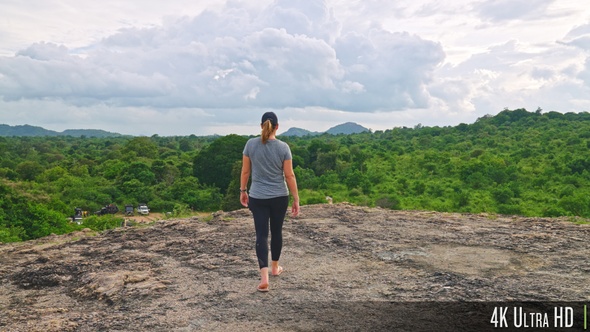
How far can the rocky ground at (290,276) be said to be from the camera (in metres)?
3.94

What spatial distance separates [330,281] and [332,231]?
278 cm

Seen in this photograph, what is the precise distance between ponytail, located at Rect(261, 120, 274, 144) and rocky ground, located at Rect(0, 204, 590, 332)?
4.97 ft

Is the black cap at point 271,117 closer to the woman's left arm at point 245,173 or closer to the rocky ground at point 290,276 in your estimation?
the woman's left arm at point 245,173

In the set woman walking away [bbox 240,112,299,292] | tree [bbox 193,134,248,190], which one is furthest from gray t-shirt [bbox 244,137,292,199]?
tree [bbox 193,134,248,190]

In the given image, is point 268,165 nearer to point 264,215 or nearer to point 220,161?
point 264,215

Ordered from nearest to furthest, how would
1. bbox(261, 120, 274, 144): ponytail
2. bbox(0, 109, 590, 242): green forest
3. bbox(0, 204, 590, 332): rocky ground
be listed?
1. bbox(0, 204, 590, 332): rocky ground
2. bbox(261, 120, 274, 144): ponytail
3. bbox(0, 109, 590, 242): green forest

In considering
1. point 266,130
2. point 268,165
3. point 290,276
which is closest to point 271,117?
point 266,130

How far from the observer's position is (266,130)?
15.2 ft

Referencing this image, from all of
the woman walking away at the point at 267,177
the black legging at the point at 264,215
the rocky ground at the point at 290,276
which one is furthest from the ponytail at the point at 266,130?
the rocky ground at the point at 290,276

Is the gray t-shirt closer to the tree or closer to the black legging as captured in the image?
the black legging

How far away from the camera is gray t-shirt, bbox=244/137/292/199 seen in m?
4.68

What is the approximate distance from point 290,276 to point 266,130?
165 cm

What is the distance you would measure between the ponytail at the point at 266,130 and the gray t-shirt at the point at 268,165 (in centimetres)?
6

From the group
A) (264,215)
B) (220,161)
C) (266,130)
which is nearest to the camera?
(266,130)
